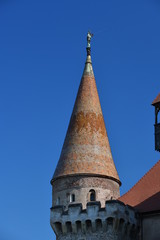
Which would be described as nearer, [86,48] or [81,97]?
[81,97]

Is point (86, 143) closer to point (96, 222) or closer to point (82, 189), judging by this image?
point (82, 189)

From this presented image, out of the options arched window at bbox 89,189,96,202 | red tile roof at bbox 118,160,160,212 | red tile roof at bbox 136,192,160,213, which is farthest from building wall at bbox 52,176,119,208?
red tile roof at bbox 136,192,160,213

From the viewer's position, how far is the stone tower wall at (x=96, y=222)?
32.1 meters

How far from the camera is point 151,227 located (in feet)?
107

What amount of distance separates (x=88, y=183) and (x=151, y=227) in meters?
4.56

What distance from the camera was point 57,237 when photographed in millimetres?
33719

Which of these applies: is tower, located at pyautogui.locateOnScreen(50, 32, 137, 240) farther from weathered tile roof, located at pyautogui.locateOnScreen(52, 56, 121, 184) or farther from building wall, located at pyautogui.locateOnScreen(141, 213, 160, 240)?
building wall, located at pyautogui.locateOnScreen(141, 213, 160, 240)

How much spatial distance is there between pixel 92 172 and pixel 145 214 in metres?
4.06

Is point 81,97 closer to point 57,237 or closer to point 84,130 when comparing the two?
point 84,130

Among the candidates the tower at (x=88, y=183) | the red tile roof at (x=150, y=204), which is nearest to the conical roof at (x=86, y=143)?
the tower at (x=88, y=183)

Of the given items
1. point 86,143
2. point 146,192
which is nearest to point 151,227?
point 146,192

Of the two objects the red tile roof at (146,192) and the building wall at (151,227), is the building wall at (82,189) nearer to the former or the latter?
the red tile roof at (146,192)

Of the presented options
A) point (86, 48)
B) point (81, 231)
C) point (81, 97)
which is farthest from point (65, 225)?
point (86, 48)

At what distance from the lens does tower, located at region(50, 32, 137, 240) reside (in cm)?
3234
